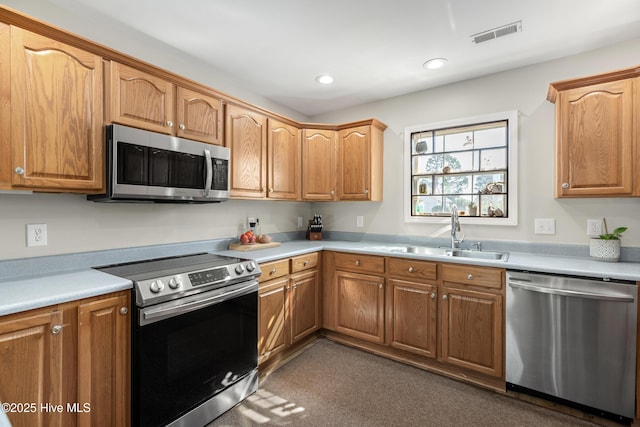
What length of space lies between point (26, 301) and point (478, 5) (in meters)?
Result: 2.86

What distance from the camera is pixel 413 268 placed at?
260cm

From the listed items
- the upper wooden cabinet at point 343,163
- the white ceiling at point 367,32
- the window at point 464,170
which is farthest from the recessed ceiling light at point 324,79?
the window at point 464,170

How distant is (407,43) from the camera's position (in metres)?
2.34

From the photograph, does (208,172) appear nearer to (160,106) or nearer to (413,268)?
(160,106)

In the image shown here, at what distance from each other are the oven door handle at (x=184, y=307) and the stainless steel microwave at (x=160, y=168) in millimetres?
728

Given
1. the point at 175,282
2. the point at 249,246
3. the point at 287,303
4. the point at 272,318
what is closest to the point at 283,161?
the point at 249,246

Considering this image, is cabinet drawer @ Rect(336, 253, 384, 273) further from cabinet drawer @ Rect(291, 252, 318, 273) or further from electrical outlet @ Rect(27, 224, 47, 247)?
electrical outlet @ Rect(27, 224, 47, 247)

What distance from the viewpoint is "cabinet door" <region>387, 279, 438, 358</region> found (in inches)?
99.0

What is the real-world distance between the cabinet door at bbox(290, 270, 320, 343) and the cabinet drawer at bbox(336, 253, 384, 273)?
0.28m

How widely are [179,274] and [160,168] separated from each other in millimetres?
735

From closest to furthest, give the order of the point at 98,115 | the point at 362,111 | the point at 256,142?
the point at 98,115 < the point at 256,142 < the point at 362,111

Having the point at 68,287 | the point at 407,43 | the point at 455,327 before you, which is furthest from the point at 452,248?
the point at 68,287

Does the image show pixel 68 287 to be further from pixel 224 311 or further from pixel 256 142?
pixel 256 142

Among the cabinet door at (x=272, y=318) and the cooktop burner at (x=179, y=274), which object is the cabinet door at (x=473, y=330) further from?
the cooktop burner at (x=179, y=274)
